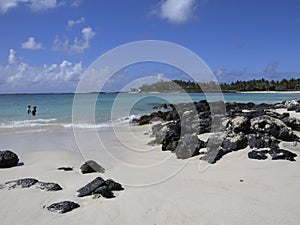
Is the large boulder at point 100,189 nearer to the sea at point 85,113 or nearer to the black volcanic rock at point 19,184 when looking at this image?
the black volcanic rock at point 19,184

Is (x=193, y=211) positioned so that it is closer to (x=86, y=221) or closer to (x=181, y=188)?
(x=181, y=188)

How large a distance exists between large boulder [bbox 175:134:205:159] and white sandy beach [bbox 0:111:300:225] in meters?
0.28

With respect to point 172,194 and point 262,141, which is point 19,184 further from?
point 262,141

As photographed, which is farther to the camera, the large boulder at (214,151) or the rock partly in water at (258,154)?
the large boulder at (214,151)

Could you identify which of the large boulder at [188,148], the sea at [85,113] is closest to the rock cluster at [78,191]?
the large boulder at [188,148]

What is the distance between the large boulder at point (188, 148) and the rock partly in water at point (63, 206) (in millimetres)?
4230

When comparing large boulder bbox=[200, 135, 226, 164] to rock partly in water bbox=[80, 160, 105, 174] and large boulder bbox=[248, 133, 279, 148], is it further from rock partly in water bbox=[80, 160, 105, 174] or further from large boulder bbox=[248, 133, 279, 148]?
rock partly in water bbox=[80, 160, 105, 174]

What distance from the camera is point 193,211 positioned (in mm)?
5129

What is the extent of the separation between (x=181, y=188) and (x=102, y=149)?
5.76 metres

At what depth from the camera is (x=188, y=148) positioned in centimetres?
909

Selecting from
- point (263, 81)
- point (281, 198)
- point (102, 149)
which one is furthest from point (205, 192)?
point (263, 81)

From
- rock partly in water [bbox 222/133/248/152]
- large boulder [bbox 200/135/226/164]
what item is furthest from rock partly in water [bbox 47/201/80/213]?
rock partly in water [bbox 222/133/248/152]

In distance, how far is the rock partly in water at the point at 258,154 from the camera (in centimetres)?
806

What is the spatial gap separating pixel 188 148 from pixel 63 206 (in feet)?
15.1
